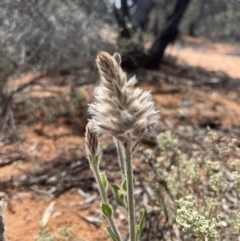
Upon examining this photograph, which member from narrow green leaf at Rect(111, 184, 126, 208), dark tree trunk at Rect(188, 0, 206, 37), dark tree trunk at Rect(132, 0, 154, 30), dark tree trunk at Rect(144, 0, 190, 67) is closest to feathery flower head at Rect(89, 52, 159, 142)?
narrow green leaf at Rect(111, 184, 126, 208)

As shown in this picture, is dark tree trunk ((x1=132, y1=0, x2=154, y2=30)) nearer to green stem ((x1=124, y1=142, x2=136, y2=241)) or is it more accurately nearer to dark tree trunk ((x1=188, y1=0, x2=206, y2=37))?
green stem ((x1=124, y1=142, x2=136, y2=241))

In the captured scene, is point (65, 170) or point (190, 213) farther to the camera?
→ point (65, 170)

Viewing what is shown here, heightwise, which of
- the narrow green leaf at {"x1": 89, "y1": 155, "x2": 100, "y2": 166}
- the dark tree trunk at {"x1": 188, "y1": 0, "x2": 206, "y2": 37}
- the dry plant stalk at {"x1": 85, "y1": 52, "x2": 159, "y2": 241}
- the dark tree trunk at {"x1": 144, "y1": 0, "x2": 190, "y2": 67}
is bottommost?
the dark tree trunk at {"x1": 188, "y1": 0, "x2": 206, "y2": 37}

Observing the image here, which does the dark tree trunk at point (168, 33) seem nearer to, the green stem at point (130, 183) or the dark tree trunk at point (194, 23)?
the green stem at point (130, 183)

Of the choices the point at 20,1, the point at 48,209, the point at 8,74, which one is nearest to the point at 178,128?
the point at 48,209

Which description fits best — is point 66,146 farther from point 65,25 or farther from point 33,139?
point 65,25

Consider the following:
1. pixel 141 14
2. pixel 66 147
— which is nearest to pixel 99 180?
pixel 66 147
